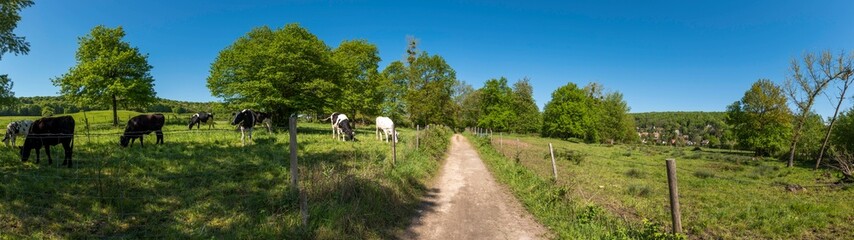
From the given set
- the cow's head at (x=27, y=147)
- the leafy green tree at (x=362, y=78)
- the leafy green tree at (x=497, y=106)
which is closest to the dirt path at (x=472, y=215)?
the cow's head at (x=27, y=147)

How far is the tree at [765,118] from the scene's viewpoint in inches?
1406

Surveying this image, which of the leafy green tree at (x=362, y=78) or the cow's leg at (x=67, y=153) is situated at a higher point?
the leafy green tree at (x=362, y=78)

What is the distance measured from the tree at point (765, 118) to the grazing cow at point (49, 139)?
176 ft

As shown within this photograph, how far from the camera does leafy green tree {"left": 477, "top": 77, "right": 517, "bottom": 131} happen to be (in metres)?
57.6

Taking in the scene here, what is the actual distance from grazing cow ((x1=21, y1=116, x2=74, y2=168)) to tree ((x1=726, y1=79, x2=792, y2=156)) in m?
53.7

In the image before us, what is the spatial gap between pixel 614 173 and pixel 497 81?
43742 mm

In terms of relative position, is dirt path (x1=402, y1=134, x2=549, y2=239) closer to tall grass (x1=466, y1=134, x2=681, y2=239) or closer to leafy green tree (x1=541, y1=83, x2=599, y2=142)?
tall grass (x1=466, y1=134, x2=681, y2=239)

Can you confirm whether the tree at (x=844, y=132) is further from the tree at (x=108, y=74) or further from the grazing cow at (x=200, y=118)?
the tree at (x=108, y=74)

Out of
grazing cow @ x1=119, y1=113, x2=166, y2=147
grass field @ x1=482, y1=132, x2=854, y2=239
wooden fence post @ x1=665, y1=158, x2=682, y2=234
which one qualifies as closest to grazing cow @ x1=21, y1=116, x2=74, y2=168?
grazing cow @ x1=119, y1=113, x2=166, y2=147

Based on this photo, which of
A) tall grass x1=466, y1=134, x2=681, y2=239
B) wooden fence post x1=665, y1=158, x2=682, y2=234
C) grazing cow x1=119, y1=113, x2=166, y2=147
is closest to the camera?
wooden fence post x1=665, y1=158, x2=682, y2=234

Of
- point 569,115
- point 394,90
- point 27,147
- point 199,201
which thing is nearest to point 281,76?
point 27,147

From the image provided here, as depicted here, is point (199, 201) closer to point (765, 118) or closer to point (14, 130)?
point (14, 130)

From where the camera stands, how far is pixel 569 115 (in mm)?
56312

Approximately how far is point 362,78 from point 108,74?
2255 centimetres
